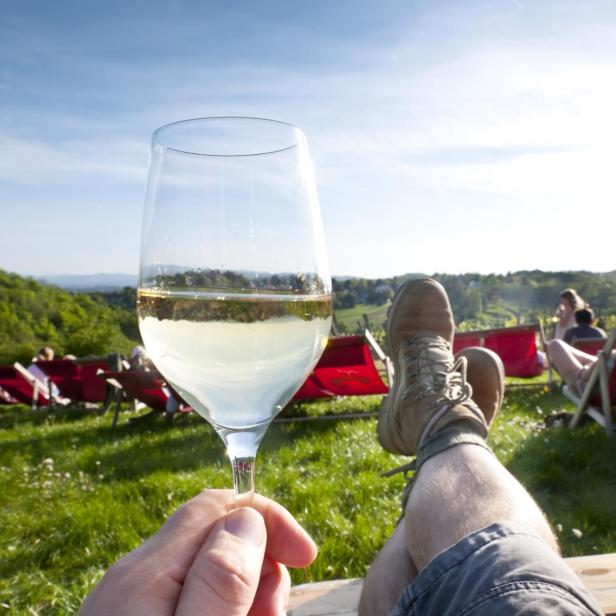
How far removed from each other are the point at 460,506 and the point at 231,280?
48.6 inches

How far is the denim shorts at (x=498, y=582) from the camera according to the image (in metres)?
1.06

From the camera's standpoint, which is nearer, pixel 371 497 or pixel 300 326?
pixel 300 326

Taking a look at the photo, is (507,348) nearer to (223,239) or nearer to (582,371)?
(582,371)

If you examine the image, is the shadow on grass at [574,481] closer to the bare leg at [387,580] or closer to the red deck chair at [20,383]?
the bare leg at [387,580]

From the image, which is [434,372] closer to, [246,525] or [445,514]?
[445,514]

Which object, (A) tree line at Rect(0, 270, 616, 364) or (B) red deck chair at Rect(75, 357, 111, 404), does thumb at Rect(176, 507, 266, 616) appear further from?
(B) red deck chair at Rect(75, 357, 111, 404)

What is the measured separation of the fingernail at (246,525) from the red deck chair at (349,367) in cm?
564

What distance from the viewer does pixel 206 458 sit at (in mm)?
5457

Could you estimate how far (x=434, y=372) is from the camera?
117 inches

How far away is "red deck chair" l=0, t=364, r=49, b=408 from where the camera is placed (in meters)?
10.8

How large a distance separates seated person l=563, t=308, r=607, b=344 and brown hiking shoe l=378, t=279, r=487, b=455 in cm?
610

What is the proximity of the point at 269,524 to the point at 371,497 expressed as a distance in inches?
122

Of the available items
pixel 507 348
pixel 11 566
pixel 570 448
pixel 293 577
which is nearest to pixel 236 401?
pixel 293 577

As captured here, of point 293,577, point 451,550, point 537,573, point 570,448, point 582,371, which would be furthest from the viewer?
point 582,371
